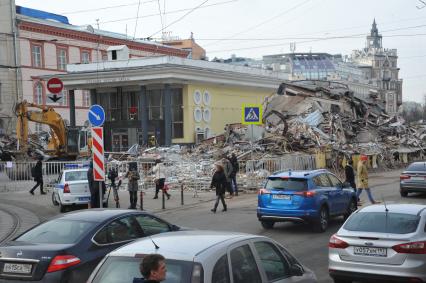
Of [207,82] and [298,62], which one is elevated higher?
[298,62]

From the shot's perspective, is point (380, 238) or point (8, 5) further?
point (8, 5)

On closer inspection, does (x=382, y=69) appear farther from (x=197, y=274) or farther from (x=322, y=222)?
(x=197, y=274)

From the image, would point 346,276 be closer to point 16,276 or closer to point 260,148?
point 16,276

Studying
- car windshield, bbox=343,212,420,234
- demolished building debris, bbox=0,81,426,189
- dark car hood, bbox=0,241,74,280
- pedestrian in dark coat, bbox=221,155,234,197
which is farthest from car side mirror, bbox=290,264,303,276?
demolished building debris, bbox=0,81,426,189

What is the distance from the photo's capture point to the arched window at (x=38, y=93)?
6347cm

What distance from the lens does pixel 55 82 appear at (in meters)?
19.9

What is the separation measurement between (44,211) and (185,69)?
26783mm

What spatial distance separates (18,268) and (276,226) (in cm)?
983

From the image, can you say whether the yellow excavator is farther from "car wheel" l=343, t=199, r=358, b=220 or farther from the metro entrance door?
"car wheel" l=343, t=199, r=358, b=220

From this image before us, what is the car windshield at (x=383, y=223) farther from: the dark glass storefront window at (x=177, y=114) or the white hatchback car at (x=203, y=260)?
the dark glass storefront window at (x=177, y=114)

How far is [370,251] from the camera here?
8.83 metres

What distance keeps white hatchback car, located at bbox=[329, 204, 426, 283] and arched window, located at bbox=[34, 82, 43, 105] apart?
5845 cm

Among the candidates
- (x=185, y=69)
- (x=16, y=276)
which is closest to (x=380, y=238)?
(x=16, y=276)

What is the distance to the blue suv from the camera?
48.9 feet
